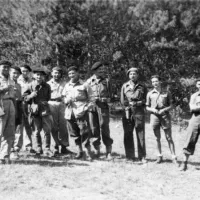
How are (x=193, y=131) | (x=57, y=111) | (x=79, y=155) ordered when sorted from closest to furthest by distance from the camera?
(x=193, y=131) → (x=79, y=155) → (x=57, y=111)

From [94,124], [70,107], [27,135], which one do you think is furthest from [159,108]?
[27,135]

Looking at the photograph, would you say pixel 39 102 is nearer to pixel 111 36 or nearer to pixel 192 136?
Result: pixel 192 136

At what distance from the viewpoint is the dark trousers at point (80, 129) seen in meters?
6.67

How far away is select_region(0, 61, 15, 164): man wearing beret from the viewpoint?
584 centimetres

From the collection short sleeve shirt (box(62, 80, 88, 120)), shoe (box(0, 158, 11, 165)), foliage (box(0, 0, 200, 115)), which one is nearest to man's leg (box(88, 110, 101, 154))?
short sleeve shirt (box(62, 80, 88, 120))

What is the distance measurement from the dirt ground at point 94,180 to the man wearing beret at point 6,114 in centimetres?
35

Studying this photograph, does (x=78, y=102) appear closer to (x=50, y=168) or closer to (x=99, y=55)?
(x=50, y=168)

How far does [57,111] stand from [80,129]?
3.25 ft

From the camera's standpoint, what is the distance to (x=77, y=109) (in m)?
6.67

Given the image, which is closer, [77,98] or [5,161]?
[5,161]

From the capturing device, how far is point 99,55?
15.7 m

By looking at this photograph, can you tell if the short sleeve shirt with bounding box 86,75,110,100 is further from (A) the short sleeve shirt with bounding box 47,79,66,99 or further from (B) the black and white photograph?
(A) the short sleeve shirt with bounding box 47,79,66,99

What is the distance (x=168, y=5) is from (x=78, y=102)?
11.7 m

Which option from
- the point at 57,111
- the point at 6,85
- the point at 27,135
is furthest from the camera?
the point at 57,111
